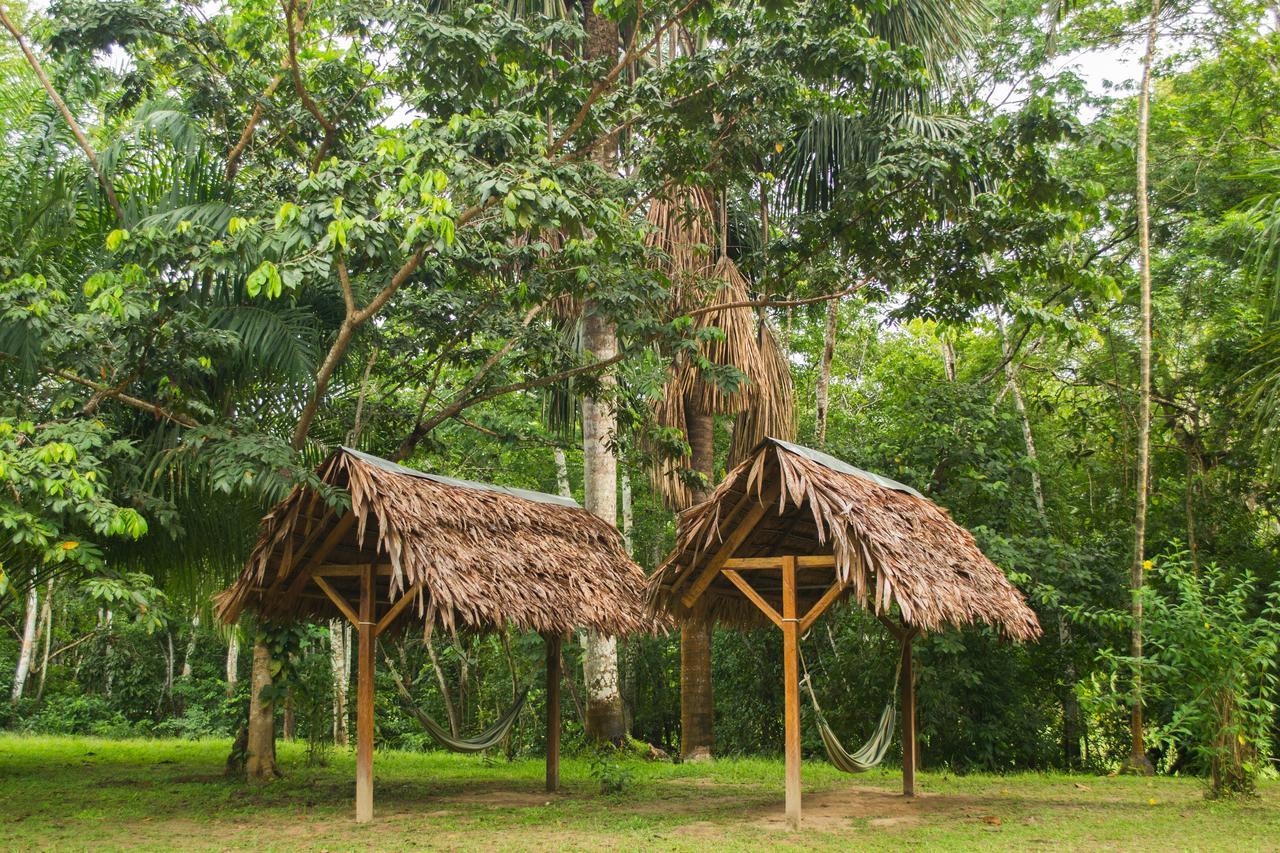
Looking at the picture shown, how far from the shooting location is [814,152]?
29.1 feet

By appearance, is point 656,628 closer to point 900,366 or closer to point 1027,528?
point 1027,528

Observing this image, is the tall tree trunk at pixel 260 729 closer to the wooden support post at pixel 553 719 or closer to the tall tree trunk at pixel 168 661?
the wooden support post at pixel 553 719

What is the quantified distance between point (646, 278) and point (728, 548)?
2.12 metres

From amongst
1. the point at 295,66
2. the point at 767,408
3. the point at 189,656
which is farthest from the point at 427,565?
the point at 189,656

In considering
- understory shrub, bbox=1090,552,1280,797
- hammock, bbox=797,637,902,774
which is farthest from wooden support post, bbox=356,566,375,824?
understory shrub, bbox=1090,552,1280,797

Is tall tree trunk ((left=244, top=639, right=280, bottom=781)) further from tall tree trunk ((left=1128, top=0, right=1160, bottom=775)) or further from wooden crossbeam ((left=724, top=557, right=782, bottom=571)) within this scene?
tall tree trunk ((left=1128, top=0, right=1160, bottom=775))

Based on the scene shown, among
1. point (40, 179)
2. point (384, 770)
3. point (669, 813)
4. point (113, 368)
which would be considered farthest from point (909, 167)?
point (384, 770)

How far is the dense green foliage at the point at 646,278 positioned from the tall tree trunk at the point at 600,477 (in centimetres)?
23

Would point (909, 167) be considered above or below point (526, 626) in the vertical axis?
above

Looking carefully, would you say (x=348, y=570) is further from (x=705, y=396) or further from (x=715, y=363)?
(x=705, y=396)

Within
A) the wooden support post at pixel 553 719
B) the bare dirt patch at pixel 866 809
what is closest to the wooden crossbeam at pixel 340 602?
the wooden support post at pixel 553 719

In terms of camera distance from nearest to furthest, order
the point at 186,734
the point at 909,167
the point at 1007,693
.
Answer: the point at 909,167 → the point at 1007,693 → the point at 186,734

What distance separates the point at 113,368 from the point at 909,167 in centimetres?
522

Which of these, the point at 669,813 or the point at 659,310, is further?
the point at 659,310
